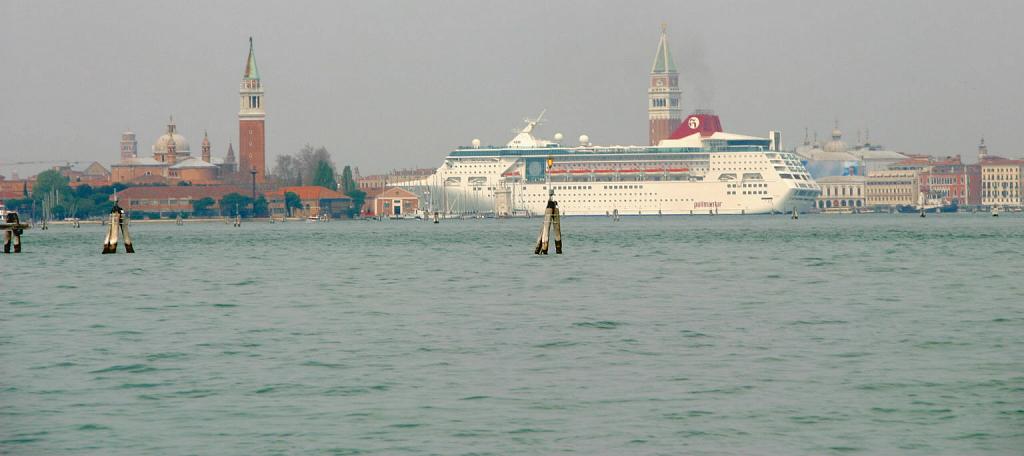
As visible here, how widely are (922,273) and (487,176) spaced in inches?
4492

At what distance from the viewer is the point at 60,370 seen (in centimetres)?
1814

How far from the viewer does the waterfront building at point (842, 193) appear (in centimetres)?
18862

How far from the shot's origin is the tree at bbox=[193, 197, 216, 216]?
501 ft

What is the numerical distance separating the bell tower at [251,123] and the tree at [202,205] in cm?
1836

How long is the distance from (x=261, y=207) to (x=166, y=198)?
28.3 feet

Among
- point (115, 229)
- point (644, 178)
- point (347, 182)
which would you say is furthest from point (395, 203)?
point (115, 229)

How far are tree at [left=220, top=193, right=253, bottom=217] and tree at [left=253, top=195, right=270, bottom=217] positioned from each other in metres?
0.61

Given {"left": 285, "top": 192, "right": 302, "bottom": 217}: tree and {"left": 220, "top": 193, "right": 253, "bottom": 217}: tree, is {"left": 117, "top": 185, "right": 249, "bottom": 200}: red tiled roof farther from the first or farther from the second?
{"left": 285, "top": 192, "right": 302, "bottom": 217}: tree

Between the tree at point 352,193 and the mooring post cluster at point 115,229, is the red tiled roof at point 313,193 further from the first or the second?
the mooring post cluster at point 115,229

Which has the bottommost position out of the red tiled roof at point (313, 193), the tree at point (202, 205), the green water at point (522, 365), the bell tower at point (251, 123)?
the green water at point (522, 365)

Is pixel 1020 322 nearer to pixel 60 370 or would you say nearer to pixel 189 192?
pixel 60 370

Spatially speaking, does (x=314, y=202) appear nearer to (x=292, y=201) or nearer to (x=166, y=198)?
(x=292, y=201)

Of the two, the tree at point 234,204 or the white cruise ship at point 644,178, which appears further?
the tree at point 234,204

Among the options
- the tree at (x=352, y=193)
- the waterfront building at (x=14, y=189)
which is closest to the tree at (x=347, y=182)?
the tree at (x=352, y=193)
